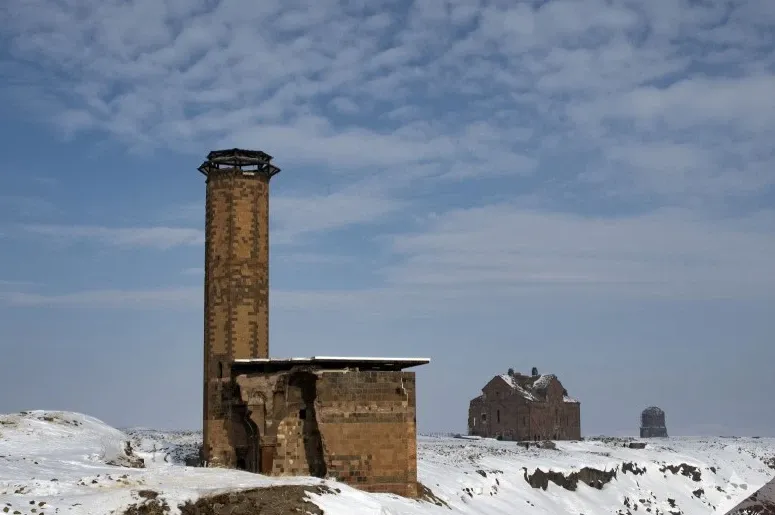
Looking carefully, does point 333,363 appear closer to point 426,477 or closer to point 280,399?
point 280,399

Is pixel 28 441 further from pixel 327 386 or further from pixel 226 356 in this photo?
pixel 327 386

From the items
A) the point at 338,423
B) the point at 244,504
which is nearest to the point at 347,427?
the point at 338,423

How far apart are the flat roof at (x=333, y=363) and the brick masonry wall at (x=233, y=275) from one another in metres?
3.25

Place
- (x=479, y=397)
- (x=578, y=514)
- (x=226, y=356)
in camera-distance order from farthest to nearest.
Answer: (x=479, y=397) < (x=578, y=514) < (x=226, y=356)

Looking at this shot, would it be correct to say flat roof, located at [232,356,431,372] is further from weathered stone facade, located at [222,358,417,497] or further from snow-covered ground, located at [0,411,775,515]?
snow-covered ground, located at [0,411,775,515]

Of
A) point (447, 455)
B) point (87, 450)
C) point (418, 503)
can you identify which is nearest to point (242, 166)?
point (87, 450)

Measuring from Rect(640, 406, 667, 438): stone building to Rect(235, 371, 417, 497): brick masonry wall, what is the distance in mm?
100013

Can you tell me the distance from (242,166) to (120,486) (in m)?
17.1

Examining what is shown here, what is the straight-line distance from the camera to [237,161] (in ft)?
115

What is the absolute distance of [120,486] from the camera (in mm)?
21219

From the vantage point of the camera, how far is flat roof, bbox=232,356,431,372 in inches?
1105

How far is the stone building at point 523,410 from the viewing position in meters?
78.8

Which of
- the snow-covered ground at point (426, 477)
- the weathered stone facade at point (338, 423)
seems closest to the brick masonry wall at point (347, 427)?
the weathered stone facade at point (338, 423)

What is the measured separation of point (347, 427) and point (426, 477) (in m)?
8.92
